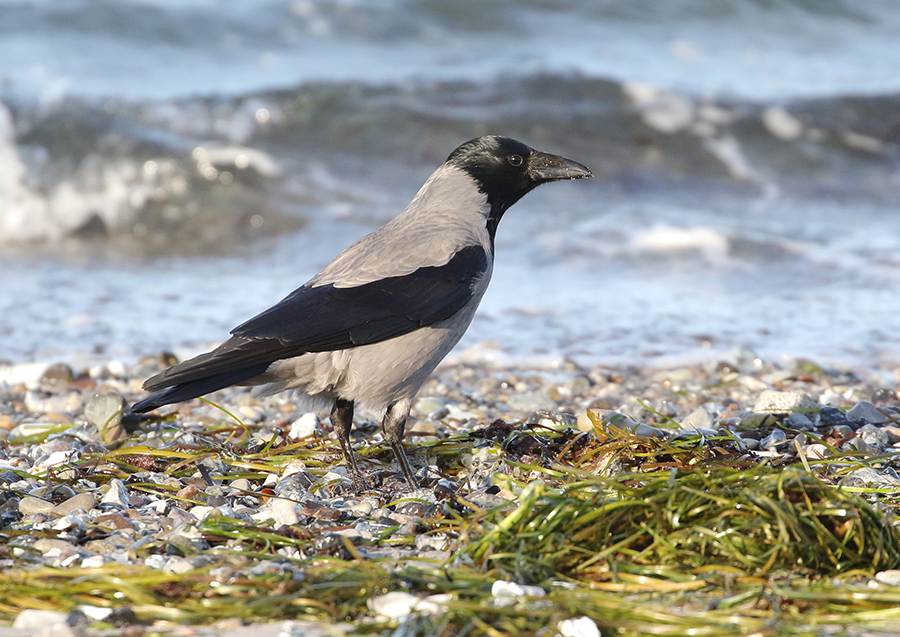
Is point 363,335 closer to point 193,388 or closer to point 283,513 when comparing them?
point 193,388

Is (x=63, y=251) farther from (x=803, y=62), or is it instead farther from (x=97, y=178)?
(x=803, y=62)

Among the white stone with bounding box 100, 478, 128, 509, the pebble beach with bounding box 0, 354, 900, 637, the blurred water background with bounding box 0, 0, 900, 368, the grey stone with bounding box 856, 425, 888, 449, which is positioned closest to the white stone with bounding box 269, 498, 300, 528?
the pebble beach with bounding box 0, 354, 900, 637

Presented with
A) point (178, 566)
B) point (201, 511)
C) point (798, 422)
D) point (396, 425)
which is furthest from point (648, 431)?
point (178, 566)

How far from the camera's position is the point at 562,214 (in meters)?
9.37

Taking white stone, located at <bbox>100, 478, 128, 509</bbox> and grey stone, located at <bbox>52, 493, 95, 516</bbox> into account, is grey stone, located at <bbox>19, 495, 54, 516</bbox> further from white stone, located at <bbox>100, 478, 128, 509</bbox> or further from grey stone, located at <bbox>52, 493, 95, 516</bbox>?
white stone, located at <bbox>100, 478, 128, 509</bbox>

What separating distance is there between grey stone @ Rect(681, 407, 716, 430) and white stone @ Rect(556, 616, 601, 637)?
1969 mm

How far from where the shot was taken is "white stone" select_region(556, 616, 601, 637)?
2088 millimetres

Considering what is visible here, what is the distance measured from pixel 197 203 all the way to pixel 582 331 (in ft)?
17.3

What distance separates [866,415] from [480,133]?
26.3ft

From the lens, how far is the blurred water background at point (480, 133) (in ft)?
21.5

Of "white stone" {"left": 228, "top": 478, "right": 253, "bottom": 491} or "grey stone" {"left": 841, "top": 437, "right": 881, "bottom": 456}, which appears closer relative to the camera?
"white stone" {"left": 228, "top": 478, "right": 253, "bottom": 491}

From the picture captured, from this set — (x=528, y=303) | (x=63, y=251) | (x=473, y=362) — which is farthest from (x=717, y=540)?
(x=63, y=251)

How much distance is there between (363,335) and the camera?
141 inches

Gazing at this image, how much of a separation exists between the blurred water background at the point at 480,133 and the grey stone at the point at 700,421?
5.12 ft
